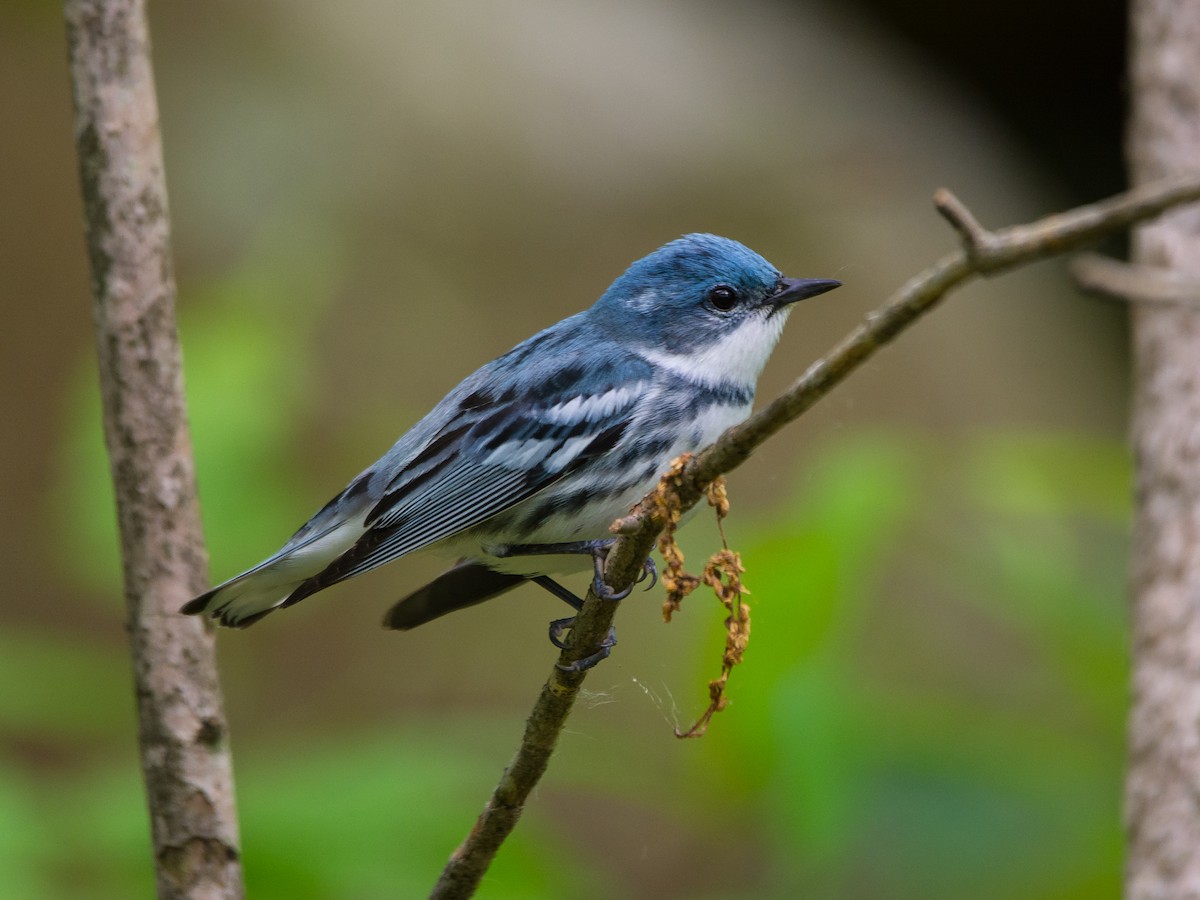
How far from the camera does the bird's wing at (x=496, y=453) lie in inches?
96.9

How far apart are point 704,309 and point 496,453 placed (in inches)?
21.7

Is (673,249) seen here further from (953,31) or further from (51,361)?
(953,31)

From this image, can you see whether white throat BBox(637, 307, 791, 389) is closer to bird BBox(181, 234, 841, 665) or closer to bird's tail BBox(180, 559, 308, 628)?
bird BBox(181, 234, 841, 665)

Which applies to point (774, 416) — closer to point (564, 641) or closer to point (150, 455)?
point (564, 641)

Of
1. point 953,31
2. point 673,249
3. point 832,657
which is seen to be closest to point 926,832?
point 832,657

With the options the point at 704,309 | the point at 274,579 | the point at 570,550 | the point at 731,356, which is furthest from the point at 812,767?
the point at 274,579

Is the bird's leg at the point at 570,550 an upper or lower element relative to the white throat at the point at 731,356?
lower

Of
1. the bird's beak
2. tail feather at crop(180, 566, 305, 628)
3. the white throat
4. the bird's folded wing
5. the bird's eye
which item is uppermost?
the bird's eye

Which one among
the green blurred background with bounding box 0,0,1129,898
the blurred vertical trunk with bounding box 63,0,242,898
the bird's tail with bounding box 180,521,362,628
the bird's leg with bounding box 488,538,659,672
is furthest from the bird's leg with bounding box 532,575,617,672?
the blurred vertical trunk with bounding box 63,0,242,898

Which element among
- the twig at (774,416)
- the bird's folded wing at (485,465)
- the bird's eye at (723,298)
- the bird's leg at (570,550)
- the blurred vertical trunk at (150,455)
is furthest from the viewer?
the bird's eye at (723,298)

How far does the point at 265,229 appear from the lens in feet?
17.9

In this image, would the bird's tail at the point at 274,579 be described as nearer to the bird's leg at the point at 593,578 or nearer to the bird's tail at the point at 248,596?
the bird's tail at the point at 248,596

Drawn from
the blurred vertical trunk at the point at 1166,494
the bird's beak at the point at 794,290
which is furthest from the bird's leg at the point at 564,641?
the blurred vertical trunk at the point at 1166,494

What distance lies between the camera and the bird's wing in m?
2.46
